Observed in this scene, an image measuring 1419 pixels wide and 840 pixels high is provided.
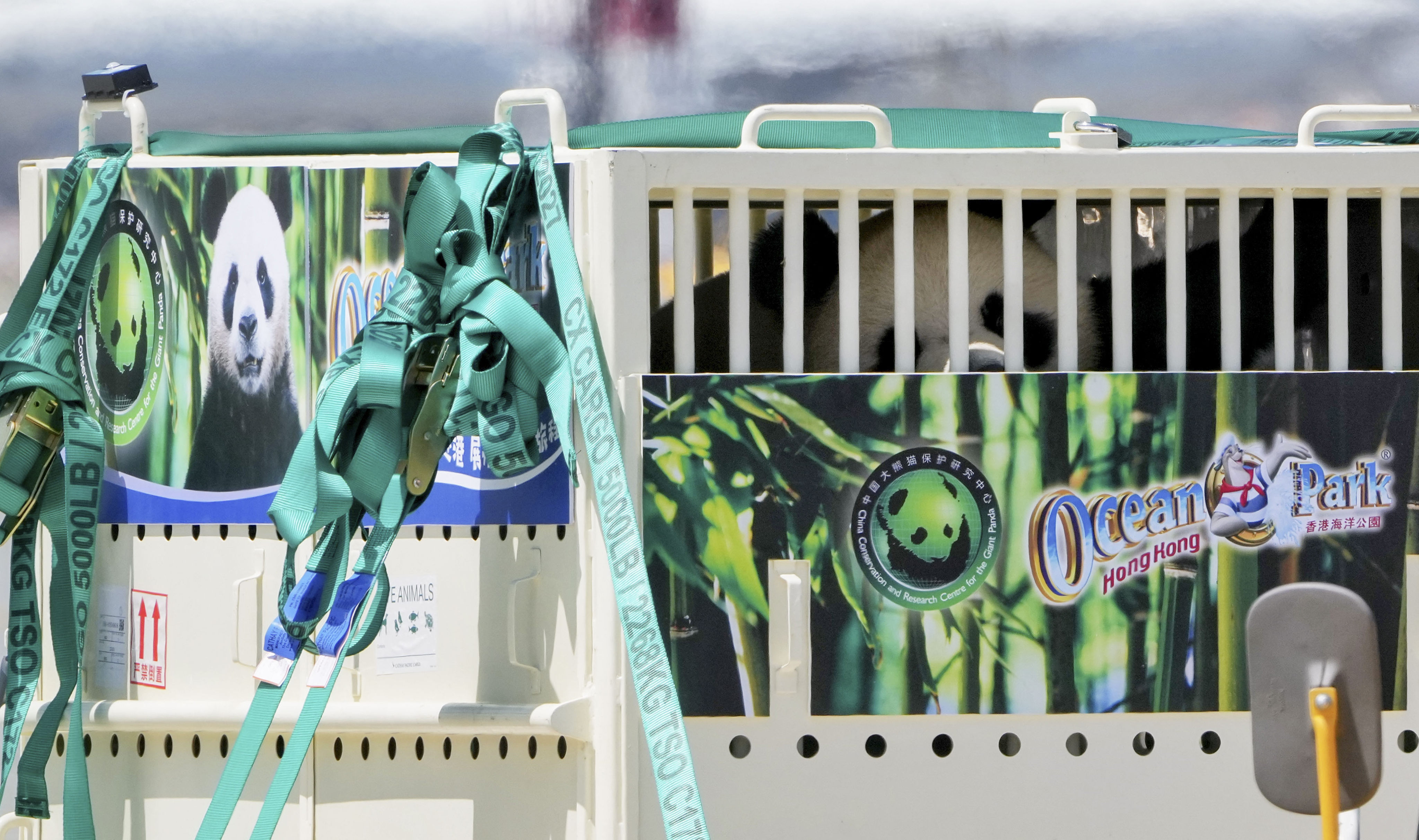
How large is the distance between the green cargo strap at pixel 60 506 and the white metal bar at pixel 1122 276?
5.26 ft

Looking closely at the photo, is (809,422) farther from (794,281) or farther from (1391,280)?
(1391,280)

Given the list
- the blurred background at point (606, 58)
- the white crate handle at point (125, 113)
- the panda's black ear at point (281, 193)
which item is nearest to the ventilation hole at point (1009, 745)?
the panda's black ear at point (281, 193)

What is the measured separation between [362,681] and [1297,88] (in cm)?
450

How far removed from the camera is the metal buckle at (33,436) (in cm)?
212

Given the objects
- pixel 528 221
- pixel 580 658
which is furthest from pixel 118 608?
pixel 528 221

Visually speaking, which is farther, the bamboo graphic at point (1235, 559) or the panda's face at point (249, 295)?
the panda's face at point (249, 295)

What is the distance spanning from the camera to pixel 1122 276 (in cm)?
204

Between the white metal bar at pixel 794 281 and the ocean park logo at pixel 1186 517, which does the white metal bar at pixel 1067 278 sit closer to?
the ocean park logo at pixel 1186 517

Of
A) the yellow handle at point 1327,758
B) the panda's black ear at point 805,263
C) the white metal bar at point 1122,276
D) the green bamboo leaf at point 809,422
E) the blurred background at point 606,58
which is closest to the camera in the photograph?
the yellow handle at point 1327,758

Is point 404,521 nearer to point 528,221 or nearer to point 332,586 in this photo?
point 332,586

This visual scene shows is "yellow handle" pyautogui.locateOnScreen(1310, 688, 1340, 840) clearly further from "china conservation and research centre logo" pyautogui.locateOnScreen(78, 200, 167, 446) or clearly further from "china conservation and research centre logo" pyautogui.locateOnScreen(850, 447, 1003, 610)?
"china conservation and research centre logo" pyautogui.locateOnScreen(78, 200, 167, 446)

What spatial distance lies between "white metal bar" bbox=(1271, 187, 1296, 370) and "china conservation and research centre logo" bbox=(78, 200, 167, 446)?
1.77 m

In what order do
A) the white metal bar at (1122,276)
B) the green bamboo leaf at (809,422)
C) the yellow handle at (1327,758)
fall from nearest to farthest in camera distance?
1. the yellow handle at (1327,758)
2. the green bamboo leaf at (809,422)
3. the white metal bar at (1122,276)

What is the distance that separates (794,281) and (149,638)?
1.20 m
